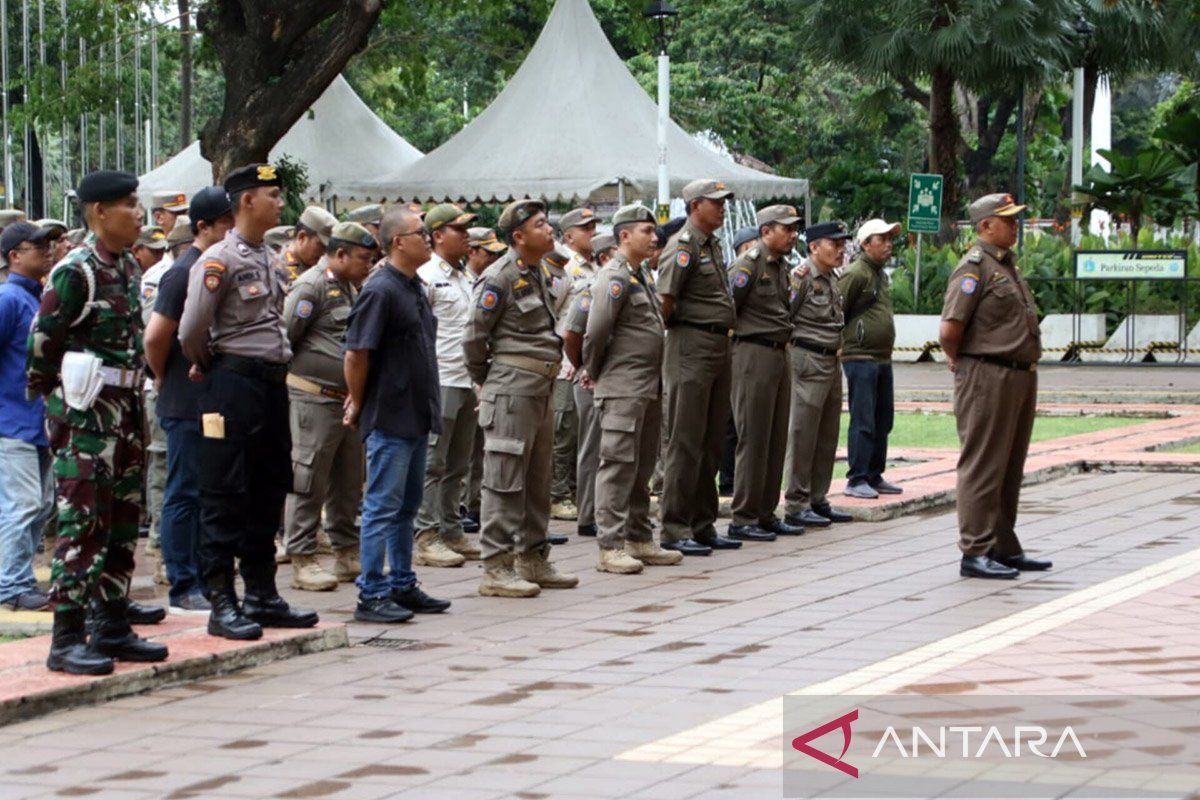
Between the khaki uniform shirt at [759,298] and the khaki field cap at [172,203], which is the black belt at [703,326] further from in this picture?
the khaki field cap at [172,203]

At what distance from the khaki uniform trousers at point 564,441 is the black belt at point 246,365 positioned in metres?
5.24

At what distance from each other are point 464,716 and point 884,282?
26.0 ft

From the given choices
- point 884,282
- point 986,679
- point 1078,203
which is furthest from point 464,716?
point 1078,203

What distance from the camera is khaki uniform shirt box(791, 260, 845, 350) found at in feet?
44.2

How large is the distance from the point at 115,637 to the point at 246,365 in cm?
135

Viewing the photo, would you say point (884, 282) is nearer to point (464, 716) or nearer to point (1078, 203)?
point (464, 716)

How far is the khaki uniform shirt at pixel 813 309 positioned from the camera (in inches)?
531

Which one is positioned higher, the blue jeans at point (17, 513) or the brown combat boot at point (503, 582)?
the blue jeans at point (17, 513)

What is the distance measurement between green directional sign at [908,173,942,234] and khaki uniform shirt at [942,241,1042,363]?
16.5m

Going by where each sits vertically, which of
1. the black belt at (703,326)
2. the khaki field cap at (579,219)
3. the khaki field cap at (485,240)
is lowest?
A: the black belt at (703,326)

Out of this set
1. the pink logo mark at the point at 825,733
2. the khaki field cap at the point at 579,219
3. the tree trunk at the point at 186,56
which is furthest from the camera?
the tree trunk at the point at 186,56

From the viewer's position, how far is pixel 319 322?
11.0 meters

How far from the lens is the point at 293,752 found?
6.98 meters

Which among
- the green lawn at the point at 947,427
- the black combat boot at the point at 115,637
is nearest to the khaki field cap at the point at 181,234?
the black combat boot at the point at 115,637
